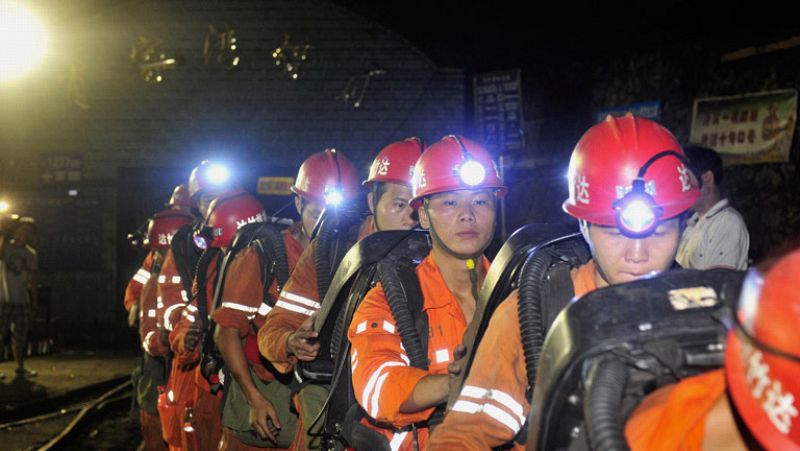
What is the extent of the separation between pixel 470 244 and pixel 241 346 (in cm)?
226

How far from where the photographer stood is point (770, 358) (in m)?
1.33

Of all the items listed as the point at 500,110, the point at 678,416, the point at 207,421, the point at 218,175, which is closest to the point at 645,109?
the point at 500,110

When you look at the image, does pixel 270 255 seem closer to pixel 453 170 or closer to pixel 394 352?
pixel 453 170

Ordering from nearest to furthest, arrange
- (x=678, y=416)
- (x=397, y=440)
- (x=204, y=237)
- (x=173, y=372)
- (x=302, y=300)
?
(x=678, y=416)
(x=397, y=440)
(x=302, y=300)
(x=204, y=237)
(x=173, y=372)

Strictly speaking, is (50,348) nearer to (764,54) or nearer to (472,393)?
(764,54)

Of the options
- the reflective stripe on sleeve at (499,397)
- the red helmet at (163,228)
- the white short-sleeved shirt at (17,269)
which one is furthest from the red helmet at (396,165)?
the white short-sleeved shirt at (17,269)

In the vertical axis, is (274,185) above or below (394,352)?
above

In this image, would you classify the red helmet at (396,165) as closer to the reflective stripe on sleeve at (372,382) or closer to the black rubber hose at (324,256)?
the black rubber hose at (324,256)

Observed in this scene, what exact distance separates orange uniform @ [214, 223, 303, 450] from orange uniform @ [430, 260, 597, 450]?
308cm

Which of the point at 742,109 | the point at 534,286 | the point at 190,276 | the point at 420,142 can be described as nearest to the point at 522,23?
the point at 742,109

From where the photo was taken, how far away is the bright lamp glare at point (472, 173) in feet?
12.0

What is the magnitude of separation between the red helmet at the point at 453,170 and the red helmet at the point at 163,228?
5.14m

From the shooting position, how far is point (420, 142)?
203 inches

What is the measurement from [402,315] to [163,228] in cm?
575
